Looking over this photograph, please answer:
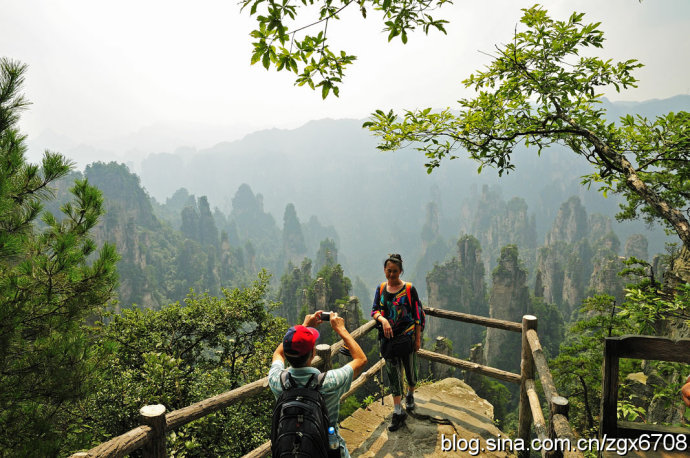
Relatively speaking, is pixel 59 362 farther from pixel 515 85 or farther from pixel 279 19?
pixel 515 85

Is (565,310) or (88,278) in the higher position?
(88,278)

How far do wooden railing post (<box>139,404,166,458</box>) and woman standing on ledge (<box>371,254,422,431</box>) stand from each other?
2025 mm

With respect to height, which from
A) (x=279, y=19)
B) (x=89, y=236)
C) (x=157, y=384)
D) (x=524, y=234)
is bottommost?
(x=524, y=234)

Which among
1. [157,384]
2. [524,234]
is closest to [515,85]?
[157,384]

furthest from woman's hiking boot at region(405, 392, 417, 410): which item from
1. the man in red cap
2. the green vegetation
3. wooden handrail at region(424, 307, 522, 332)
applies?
the green vegetation

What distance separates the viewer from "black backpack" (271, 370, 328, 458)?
1845 mm

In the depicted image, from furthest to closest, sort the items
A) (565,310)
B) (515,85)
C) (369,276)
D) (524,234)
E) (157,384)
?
(369,276) < (524,234) < (565,310) < (157,384) < (515,85)

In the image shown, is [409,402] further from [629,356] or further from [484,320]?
[629,356]

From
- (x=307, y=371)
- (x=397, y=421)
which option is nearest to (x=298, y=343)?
(x=307, y=371)

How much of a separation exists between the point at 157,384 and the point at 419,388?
209 inches

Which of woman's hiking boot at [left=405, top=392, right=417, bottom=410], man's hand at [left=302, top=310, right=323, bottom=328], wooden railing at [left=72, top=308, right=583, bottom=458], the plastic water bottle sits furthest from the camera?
woman's hiking boot at [left=405, top=392, right=417, bottom=410]

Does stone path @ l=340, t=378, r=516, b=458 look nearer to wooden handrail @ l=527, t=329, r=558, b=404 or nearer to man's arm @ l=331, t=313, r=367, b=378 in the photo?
wooden handrail @ l=527, t=329, r=558, b=404

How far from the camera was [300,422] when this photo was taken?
189cm

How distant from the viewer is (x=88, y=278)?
441 cm
